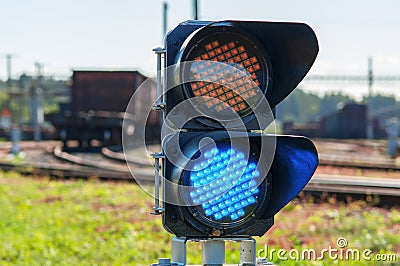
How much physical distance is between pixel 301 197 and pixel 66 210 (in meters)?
3.33

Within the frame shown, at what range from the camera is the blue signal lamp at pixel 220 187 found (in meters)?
2.05

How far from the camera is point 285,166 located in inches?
90.1

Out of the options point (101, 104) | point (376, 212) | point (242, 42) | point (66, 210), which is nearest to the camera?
point (242, 42)

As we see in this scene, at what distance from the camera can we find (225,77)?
2193 mm

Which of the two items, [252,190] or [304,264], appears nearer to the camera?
[252,190]

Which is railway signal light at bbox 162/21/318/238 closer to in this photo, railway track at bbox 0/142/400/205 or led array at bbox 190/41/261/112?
led array at bbox 190/41/261/112

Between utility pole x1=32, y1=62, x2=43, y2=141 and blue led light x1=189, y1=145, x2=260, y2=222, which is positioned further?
utility pole x1=32, y1=62, x2=43, y2=141

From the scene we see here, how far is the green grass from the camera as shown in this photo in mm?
A: 6270

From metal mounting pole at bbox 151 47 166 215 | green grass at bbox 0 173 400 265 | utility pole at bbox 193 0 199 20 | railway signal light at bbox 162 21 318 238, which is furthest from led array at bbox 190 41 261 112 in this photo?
green grass at bbox 0 173 400 265

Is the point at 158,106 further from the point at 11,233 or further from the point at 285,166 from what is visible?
the point at 11,233

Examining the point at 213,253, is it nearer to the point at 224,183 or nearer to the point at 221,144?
the point at 224,183

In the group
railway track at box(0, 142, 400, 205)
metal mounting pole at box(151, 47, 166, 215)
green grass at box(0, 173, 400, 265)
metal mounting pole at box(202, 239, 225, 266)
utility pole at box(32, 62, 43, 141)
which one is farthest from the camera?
utility pole at box(32, 62, 43, 141)

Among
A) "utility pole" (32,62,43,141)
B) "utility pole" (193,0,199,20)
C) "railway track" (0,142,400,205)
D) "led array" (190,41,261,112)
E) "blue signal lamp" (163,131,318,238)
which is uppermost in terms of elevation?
"utility pole" (193,0,199,20)

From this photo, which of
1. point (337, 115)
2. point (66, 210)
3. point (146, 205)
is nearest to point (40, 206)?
point (66, 210)
